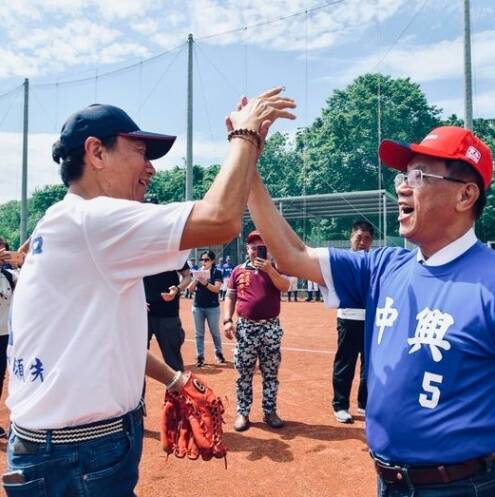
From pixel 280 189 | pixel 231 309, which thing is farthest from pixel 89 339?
pixel 280 189

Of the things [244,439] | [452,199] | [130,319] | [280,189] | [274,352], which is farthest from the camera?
[280,189]

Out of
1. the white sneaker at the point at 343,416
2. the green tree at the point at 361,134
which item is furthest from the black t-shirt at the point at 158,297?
the green tree at the point at 361,134

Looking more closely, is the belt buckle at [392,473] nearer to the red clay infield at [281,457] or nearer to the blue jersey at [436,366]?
the blue jersey at [436,366]

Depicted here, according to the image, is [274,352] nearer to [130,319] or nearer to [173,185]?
[130,319]

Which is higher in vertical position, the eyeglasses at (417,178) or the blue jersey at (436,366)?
the eyeglasses at (417,178)

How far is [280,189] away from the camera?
4684cm

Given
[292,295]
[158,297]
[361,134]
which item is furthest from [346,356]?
[361,134]

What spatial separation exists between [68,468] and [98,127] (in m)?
1.30

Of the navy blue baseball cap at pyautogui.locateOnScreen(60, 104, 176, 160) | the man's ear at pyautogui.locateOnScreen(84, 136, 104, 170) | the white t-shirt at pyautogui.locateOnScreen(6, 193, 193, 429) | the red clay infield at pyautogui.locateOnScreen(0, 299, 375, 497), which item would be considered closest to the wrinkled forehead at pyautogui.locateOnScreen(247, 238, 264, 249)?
the red clay infield at pyautogui.locateOnScreen(0, 299, 375, 497)

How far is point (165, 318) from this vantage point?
6.38 m

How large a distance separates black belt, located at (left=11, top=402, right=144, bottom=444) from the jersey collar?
4.98 feet

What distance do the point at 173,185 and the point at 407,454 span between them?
46853 millimetres

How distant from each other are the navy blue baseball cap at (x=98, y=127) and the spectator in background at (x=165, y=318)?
14.3ft

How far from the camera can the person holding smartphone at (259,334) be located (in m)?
6.10
